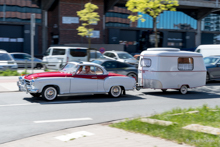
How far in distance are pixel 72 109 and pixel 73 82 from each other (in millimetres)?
1966

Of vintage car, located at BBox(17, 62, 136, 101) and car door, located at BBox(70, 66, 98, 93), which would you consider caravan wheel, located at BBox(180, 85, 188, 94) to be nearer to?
vintage car, located at BBox(17, 62, 136, 101)

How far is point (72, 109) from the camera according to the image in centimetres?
1044

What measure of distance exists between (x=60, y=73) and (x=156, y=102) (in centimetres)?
367

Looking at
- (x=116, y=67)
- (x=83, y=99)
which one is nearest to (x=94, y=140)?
(x=83, y=99)

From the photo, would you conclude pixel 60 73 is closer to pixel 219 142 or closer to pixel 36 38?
pixel 219 142

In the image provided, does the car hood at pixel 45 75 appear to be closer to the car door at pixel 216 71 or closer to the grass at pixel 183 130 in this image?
the grass at pixel 183 130

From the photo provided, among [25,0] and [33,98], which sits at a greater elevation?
[25,0]

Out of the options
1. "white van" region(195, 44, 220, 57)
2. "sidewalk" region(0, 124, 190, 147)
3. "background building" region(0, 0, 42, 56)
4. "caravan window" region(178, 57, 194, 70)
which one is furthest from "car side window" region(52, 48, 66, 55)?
"sidewalk" region(0, 124, 190, 147)

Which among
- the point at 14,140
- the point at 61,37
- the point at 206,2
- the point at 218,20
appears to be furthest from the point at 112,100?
the point at 218,20

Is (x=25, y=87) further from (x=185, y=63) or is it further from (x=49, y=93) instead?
(x=185, y=63)

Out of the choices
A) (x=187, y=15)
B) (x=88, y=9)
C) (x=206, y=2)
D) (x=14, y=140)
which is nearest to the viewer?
(x=14, y=140)

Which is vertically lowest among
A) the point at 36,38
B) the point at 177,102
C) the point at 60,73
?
the point at 177,102

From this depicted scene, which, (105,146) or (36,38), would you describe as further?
(36,38)

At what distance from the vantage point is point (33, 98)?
41.2 ft
